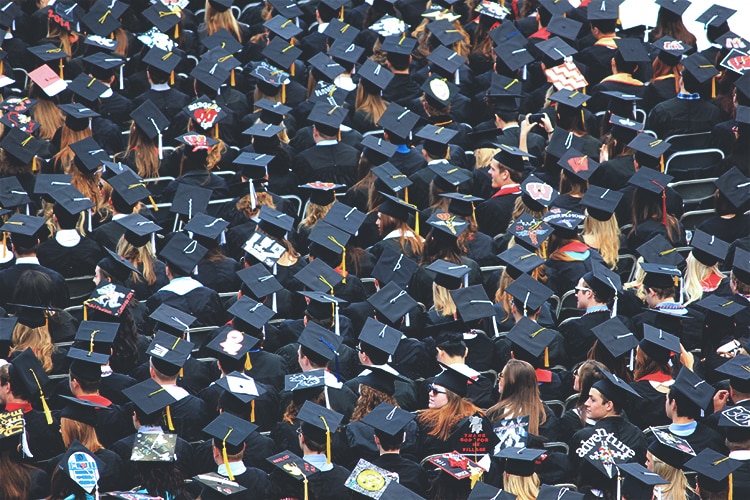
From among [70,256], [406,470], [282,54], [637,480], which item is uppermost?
[637,480]

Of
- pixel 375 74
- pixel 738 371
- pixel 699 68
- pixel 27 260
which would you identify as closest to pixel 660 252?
pixel 738 371

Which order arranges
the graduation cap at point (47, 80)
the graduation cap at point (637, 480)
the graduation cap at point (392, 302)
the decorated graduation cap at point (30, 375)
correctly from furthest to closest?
1. the graduation cap at point (47, 80)
2. the graduation cap at point (392, 302)
3. the decorated graduation cap at point (30, 375)
4. the graduation cap at point (637, 480)

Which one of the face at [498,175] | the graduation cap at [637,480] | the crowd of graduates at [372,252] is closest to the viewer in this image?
the graduation cap at [637,480]

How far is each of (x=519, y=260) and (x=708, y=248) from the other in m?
1.33

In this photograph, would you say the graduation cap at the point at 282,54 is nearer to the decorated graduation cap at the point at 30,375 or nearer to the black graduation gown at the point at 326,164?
the black graduation gown at the point at 326,164

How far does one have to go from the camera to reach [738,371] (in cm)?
995

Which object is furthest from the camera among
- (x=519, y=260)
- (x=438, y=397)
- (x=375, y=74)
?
(x=375, y=74)

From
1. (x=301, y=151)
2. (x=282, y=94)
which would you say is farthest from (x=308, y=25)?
(x=301, y=151)

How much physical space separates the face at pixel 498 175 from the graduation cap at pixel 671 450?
312 cm

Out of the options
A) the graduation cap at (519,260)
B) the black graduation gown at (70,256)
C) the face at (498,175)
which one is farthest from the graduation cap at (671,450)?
the black graduation gown at (70,256)

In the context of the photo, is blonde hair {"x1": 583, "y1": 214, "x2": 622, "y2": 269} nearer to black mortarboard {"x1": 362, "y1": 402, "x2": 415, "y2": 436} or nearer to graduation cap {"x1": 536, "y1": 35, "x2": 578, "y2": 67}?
graduation cap {"x1": 536, "y1": 35, "x2": 578, "y2": 67}

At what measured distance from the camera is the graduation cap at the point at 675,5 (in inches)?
533

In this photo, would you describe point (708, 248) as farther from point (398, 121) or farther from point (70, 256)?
point (70, 256)

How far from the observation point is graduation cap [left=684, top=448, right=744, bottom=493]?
9273 millimetres
